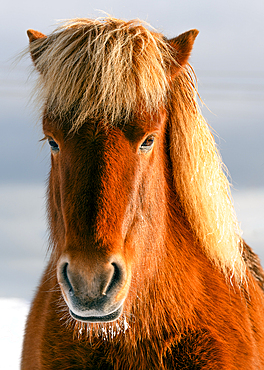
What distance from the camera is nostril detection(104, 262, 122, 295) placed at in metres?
2.40

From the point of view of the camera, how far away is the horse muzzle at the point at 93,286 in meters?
2.34

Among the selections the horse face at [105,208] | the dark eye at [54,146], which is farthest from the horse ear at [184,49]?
the dark eye at [54,146]

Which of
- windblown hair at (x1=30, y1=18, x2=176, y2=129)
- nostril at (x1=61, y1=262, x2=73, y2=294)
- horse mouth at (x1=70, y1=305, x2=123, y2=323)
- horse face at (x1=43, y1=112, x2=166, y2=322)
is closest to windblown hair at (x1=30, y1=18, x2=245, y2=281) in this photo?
windblown hair at (x1=30, y1=18, x2=176, y2=129)

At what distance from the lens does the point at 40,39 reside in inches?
133

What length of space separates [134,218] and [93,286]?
0.60 metres

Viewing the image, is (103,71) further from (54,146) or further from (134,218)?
(134,218)

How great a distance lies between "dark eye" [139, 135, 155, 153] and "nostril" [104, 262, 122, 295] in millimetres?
818

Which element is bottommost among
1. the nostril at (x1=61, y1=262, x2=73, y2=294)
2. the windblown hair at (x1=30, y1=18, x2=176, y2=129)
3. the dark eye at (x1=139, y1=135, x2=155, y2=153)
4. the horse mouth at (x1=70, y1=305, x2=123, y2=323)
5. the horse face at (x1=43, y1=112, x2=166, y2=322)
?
the horse mouth at (x1=70, y1=305, x2=123, y2=323)

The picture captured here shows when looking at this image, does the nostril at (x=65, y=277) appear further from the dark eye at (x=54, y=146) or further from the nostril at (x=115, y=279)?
the dark eye at (x=54, y=146)

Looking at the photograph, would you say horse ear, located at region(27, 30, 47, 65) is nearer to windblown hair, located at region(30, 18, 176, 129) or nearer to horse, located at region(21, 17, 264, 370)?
horse, located at region(21, 17, 264, 370)

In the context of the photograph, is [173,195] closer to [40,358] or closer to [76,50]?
[76,50]

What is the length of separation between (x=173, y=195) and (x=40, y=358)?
5.36 feet

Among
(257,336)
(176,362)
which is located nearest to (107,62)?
(176,362)

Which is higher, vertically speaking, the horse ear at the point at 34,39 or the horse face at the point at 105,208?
the horse ear at the point at 34,39
